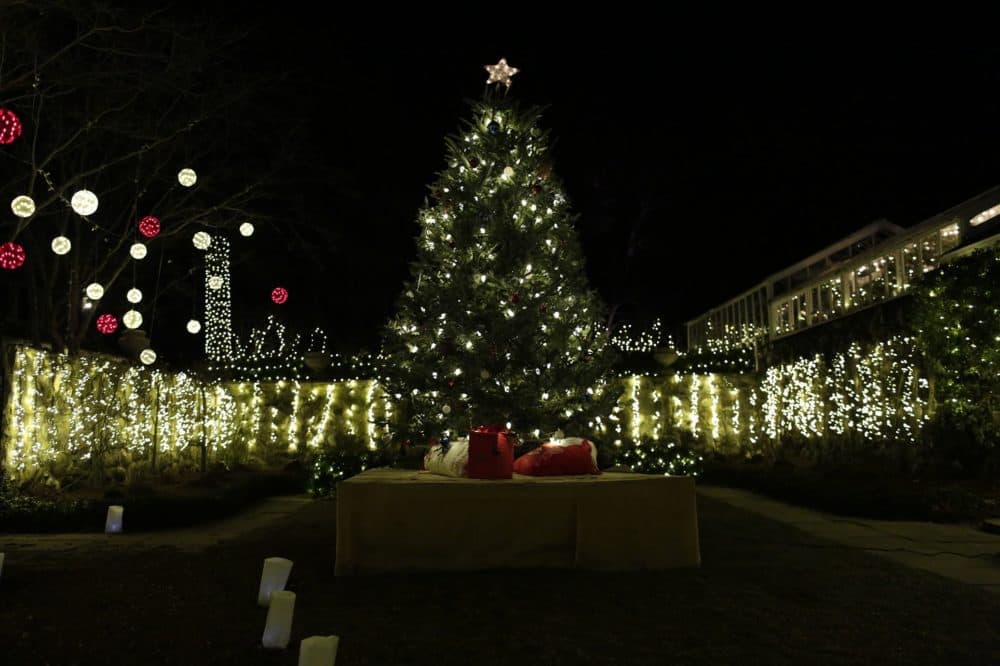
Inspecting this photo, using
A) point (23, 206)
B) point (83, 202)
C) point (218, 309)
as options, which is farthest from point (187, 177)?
point (218, 309)

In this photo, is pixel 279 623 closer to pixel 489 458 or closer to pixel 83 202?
pixel 489 458

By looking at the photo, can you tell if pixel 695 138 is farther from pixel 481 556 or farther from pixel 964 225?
pixel 481 556

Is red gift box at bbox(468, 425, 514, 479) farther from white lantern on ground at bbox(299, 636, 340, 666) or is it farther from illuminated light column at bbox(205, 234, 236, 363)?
illuminated light column at bbox(205, 234, 236, 363)

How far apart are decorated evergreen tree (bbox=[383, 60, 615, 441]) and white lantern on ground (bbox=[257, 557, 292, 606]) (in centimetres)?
490

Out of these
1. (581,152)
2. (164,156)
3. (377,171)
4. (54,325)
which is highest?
(581,152)

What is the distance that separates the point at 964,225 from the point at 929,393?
2655 millimetres

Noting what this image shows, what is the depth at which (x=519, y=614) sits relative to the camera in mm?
4465

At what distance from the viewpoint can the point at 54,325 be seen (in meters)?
13.7

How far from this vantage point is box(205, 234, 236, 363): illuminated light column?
17703mm

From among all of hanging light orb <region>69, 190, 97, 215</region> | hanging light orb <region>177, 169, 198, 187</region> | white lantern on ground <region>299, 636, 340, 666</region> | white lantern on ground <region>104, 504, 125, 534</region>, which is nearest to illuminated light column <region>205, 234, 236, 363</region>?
hanging light orb <region>177, 169, 198, 187</region>

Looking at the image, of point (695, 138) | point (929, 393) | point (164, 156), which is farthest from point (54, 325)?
point (695, 138)

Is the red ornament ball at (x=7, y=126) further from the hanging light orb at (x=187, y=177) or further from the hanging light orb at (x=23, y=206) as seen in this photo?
the hanging light orb at (x=187, y=177)

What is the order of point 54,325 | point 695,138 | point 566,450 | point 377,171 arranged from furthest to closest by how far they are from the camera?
point 695,138 < point 377,171 < point 54,325 < point 566,450

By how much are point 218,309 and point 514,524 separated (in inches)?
616
